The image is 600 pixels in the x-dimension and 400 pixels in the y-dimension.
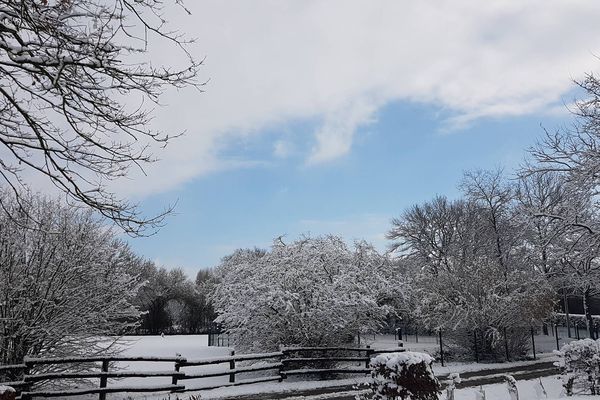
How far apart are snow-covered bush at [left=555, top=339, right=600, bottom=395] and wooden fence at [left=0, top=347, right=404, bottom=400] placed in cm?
666

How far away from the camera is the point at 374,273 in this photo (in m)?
18.9

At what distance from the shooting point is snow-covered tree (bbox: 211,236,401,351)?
1695 cm

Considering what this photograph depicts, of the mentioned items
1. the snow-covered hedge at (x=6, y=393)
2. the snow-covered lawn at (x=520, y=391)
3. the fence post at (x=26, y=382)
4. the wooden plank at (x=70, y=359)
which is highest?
the snow-covered hedge at (x=6, y=393)

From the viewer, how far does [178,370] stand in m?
13.6

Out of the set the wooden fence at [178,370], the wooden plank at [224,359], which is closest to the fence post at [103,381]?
the wooden fence at [178,370]

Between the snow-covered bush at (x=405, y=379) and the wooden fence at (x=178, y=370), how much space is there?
6.67 meters

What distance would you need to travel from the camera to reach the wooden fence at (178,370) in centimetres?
1135

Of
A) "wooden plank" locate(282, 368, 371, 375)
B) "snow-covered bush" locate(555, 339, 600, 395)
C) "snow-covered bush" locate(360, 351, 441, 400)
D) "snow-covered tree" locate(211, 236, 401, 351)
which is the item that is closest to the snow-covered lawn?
"snow-covered bush" locate(555, 339, 600, 395)

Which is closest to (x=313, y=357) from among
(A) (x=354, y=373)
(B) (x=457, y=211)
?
(A) (x=354, y=373)

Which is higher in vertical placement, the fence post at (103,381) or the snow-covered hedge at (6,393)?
the snow-covered hedge at (6,393)

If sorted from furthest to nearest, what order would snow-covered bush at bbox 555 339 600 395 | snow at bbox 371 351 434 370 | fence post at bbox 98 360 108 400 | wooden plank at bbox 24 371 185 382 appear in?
fence post at bbox 98 360 108 400 → wooden plank at bbox 24 371 185 382 → snow-covered bush at bbox 555 339 600 395 → snow at bbox 371 351 434 370

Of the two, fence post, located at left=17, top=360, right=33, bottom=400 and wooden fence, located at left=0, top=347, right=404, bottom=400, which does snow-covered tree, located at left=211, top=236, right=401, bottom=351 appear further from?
fence post, located at left=17, top=360, right=33, bottom=400

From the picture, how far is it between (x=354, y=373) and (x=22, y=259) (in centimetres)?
1107

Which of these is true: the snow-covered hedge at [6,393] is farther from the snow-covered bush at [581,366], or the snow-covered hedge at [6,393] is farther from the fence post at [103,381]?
the snow-covered bush at [581,366]
